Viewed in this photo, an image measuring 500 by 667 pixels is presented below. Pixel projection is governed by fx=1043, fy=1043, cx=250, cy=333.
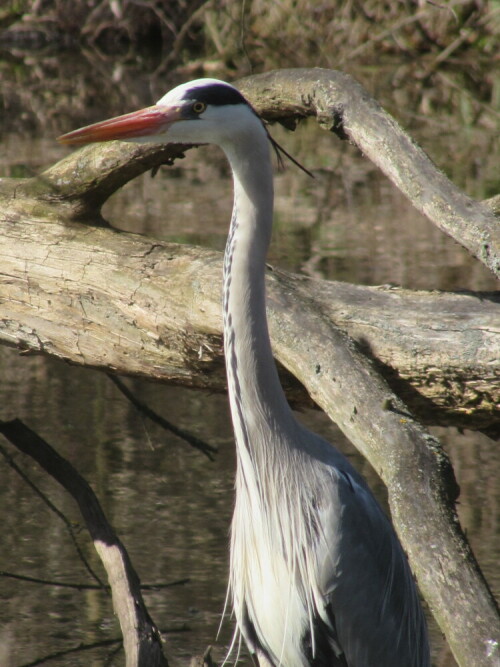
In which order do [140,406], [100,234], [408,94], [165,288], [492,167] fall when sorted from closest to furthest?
[165,288] → [100,234] → [140,406] → [492,167] → [408,94]

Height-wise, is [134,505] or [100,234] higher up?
[100,234]

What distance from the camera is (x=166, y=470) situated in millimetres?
4570

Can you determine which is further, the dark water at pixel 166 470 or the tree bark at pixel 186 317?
the dark water at pixel 166 470

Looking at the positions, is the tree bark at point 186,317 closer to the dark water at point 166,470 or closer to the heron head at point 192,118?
the heron head at point 192,118

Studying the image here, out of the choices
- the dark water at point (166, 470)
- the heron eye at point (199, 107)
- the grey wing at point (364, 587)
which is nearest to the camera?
the heron eye at point (199, 107)

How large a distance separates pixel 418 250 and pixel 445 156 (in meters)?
2.37

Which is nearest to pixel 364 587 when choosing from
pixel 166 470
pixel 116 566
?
pixel 116 566

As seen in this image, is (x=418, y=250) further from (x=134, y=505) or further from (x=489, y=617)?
(x=489, y=617)

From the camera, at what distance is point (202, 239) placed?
7207 mm

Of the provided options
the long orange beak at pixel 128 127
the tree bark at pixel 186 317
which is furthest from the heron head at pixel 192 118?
the tree bark at pixel 186 317

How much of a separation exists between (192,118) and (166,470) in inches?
99.7

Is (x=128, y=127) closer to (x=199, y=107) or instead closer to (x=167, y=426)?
(x=199, y=107)

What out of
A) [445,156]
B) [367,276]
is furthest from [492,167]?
[367,276]

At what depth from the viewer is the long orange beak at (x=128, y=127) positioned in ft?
7.13
